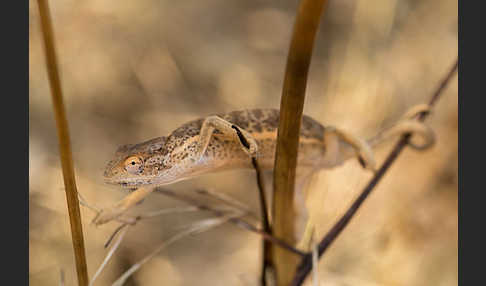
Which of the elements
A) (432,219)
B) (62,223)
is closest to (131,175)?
(62,223)

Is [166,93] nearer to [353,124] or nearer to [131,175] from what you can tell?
[353,124]

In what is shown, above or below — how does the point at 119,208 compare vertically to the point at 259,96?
below

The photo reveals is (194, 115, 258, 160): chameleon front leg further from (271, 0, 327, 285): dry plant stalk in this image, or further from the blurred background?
the blurred background

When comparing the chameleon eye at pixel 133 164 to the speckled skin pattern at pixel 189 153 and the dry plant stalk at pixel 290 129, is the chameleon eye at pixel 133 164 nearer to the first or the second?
the speckled skin pattern at pixel 189 153

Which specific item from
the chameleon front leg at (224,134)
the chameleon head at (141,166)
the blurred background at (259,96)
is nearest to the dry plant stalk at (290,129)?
the chameleon front leg at (224,134)

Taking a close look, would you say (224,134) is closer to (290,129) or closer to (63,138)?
(290,129)

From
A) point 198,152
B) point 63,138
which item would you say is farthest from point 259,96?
point 63,138

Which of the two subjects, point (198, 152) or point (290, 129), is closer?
point (290, 129)
